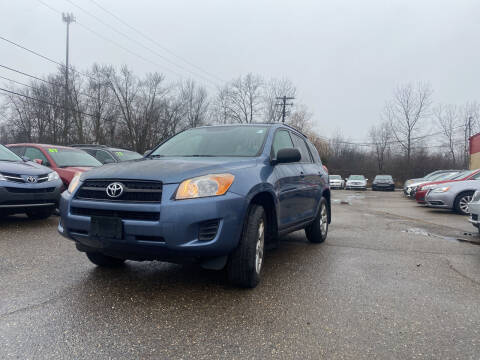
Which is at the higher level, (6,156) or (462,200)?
(6,156)

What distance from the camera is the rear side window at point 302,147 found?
5.36m

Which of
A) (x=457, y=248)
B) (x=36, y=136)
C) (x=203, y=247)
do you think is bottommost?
(x=457, y=248)

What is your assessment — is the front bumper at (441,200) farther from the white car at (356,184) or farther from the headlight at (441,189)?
the white car at (356,184)

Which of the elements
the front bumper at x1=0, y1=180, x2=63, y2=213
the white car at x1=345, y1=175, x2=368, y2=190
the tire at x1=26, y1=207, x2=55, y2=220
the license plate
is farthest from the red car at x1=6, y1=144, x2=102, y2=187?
the white car at x1=345, y1=175, x2=368, y2=190

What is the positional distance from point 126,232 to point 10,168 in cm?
426

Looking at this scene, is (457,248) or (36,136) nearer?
(457,248)

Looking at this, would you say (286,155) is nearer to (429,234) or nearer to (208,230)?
(208,230)

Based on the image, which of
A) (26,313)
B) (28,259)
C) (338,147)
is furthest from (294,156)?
(338,147)

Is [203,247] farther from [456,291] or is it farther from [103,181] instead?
[456,291]

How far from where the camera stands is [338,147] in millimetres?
61906

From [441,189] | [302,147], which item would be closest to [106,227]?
[302,147]

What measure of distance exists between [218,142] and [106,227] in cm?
181

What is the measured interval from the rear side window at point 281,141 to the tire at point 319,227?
1336 mm

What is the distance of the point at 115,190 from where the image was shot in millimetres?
3141
